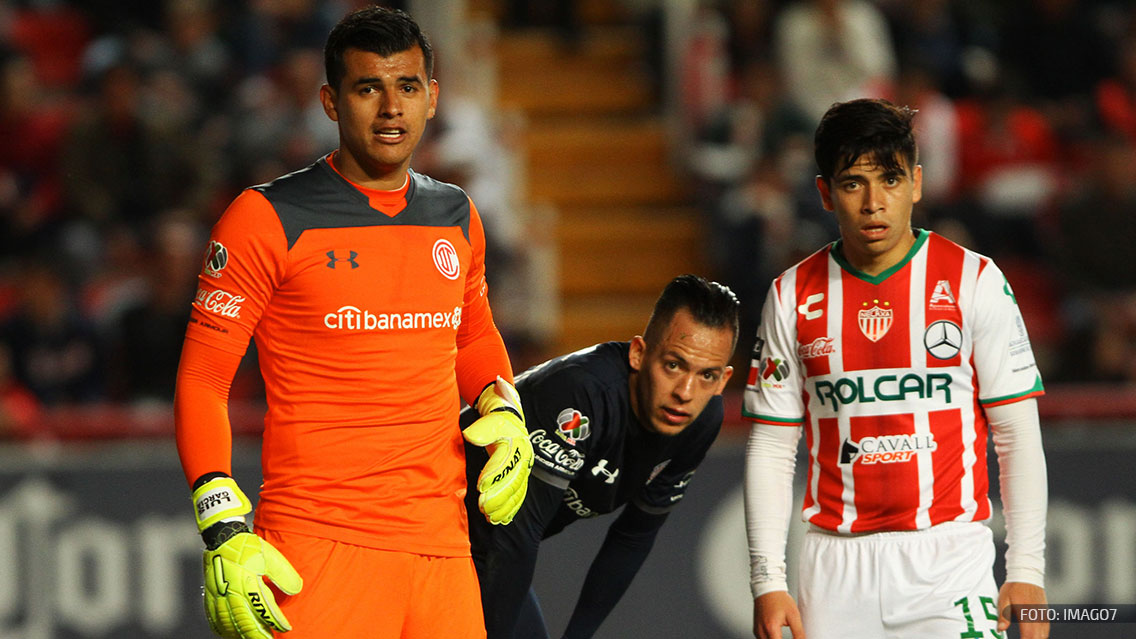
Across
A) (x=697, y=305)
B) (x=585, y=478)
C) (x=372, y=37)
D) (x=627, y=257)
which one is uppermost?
(x=627, y=257)

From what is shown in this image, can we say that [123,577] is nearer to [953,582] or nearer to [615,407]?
[615,407]

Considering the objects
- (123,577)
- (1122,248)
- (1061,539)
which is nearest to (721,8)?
(1122,248)

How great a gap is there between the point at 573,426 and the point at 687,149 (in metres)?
6.46

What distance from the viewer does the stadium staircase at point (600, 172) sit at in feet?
31.9

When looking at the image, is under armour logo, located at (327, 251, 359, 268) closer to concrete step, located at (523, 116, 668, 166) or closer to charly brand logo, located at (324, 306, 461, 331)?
charly brand logo, located at (324, 306, 461, 331)

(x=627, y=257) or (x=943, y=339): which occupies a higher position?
(x=627, y=257)

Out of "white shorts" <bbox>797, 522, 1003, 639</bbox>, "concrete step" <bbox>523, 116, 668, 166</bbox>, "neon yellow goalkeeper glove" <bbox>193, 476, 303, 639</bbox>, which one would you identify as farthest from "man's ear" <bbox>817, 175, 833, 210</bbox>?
"concrete step" <bbox>523, 116, 668, 166</bbox>

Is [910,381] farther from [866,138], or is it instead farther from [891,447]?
[866,138]

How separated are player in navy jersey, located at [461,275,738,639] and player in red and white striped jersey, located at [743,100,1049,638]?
270mm

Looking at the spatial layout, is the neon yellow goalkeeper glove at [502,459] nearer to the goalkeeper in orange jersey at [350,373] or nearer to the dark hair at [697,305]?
the goalkeeper in orange jersey at [350,373]

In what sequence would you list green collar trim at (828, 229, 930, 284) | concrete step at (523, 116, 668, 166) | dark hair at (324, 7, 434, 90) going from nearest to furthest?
1. dark hair at (324, 7, 434, 90)
2. green collar trim at (828, 229, 930, 284)
3. concrete step at (523, 116, 668, 166)

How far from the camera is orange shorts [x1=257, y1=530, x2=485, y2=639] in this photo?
3.05 m

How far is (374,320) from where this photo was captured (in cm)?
315

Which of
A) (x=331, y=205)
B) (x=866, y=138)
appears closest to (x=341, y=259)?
(x=331, y=205)
